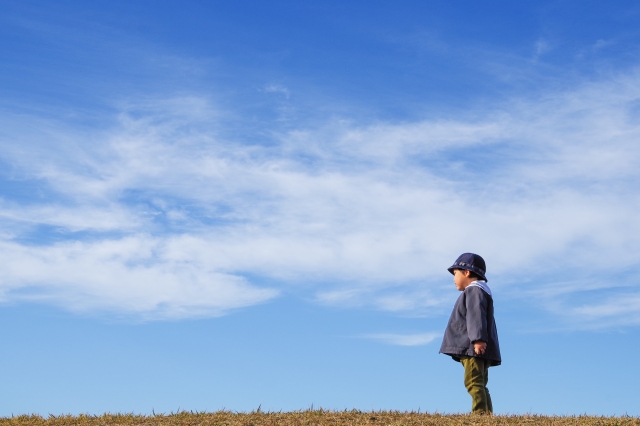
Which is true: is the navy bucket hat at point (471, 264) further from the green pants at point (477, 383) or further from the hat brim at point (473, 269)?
the green pants at point (477, 383)

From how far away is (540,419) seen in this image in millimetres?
11672

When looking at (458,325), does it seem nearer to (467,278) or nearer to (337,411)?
(467,278)

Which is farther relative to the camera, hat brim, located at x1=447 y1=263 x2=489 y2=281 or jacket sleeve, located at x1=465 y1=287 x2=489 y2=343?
hat brim, located at x1=447 y1=263 x2=489 y2=281

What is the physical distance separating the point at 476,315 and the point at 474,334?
326 mm

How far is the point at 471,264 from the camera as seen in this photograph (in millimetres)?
12648

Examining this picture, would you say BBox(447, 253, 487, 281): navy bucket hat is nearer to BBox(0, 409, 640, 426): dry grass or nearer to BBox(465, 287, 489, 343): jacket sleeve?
BBox(465, 287, 489, 343): jacket sleeve

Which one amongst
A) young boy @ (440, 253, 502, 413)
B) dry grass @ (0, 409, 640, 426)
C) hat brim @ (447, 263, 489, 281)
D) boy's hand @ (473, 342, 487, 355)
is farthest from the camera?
hat brim @ (447, 263, 489, 281)

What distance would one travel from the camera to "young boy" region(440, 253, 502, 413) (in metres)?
11.9

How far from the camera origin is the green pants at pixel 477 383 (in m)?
11.9

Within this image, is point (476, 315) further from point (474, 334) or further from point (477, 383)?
point (477, 383)

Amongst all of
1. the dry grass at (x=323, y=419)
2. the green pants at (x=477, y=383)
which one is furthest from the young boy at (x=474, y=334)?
the dry grass at (x=323, y=419)

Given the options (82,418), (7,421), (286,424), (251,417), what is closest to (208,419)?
(251,417)

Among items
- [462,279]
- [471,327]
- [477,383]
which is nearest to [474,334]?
[471,327]

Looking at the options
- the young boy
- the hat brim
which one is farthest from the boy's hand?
the hat brim
